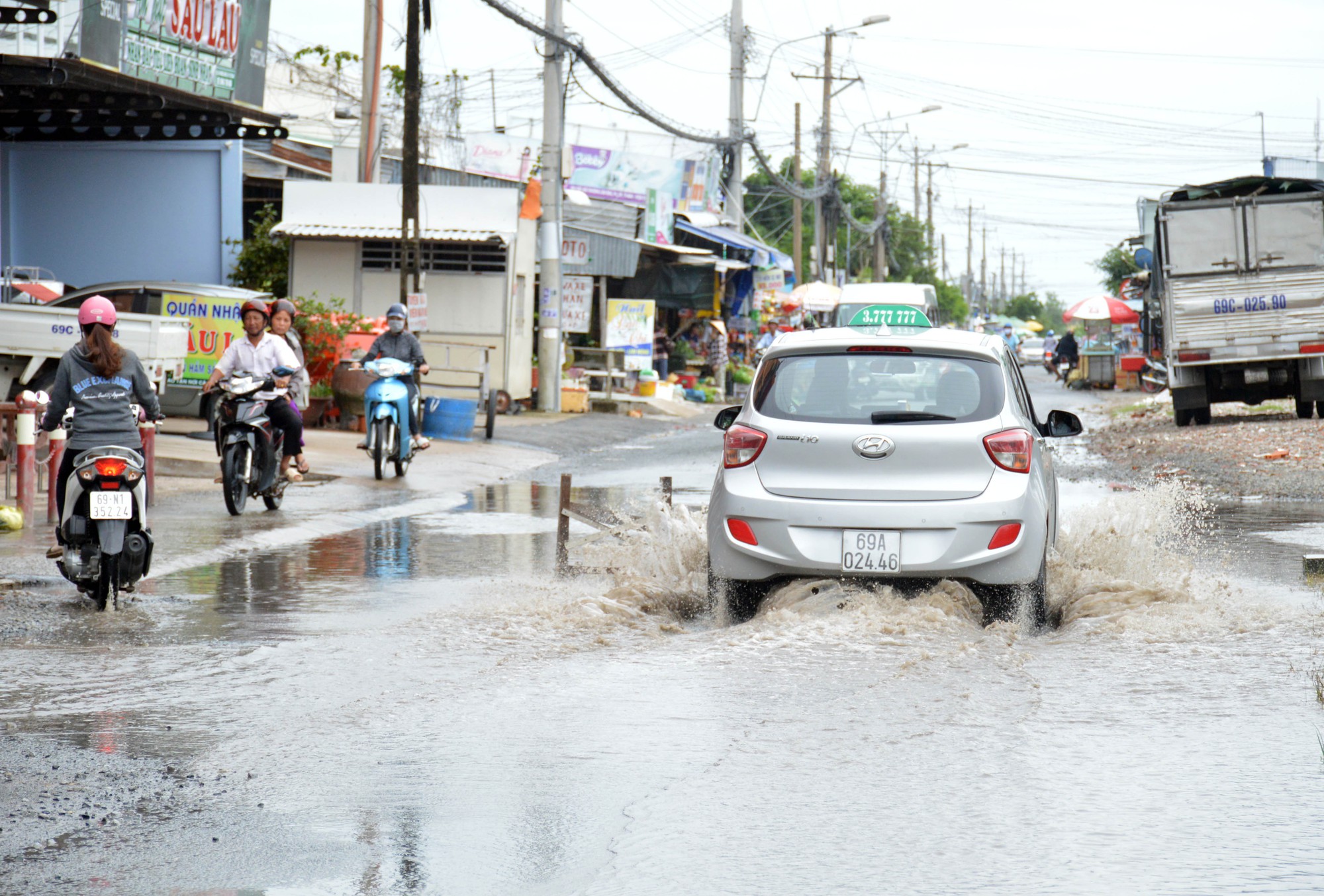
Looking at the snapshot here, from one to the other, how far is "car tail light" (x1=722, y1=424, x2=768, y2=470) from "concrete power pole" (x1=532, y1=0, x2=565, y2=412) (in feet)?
61.0

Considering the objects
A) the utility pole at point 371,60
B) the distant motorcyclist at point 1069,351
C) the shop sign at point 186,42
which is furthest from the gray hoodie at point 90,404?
the distant motorcyclist at point 1069,351

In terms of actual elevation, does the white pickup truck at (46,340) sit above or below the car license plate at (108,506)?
above

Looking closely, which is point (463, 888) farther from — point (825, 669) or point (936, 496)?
point (936, 496)

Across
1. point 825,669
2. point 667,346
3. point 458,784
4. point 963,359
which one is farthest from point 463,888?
point 667,346

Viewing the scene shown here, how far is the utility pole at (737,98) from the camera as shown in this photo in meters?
41.7

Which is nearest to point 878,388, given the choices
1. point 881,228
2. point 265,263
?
point 265,263

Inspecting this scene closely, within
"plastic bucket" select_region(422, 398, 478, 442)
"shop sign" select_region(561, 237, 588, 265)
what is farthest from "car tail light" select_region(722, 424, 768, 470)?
"shop sign" select_region(561, 237, 588, 265)

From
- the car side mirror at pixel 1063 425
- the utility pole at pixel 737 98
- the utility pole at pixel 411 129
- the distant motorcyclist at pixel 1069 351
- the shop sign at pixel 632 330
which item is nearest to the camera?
the car side mirror at pixel 1063 425

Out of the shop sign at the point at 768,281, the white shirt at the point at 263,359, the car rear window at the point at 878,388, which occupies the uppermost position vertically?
the shop sign at the point at 768,281

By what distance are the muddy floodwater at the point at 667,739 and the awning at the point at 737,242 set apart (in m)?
30.2

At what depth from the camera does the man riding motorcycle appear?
494 inches

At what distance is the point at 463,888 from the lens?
3.98 metres

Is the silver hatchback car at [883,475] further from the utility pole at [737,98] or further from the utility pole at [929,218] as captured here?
the utility pole at [929,218]

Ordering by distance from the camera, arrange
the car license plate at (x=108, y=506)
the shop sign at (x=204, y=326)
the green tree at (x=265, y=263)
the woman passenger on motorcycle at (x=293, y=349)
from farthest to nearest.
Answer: the green tree at (x=265, y=263), the shop sign at (x=204, y=326), the woman passenger on motorcycle at (x=293, y=349), the car license plate at (x=108, y=506)
